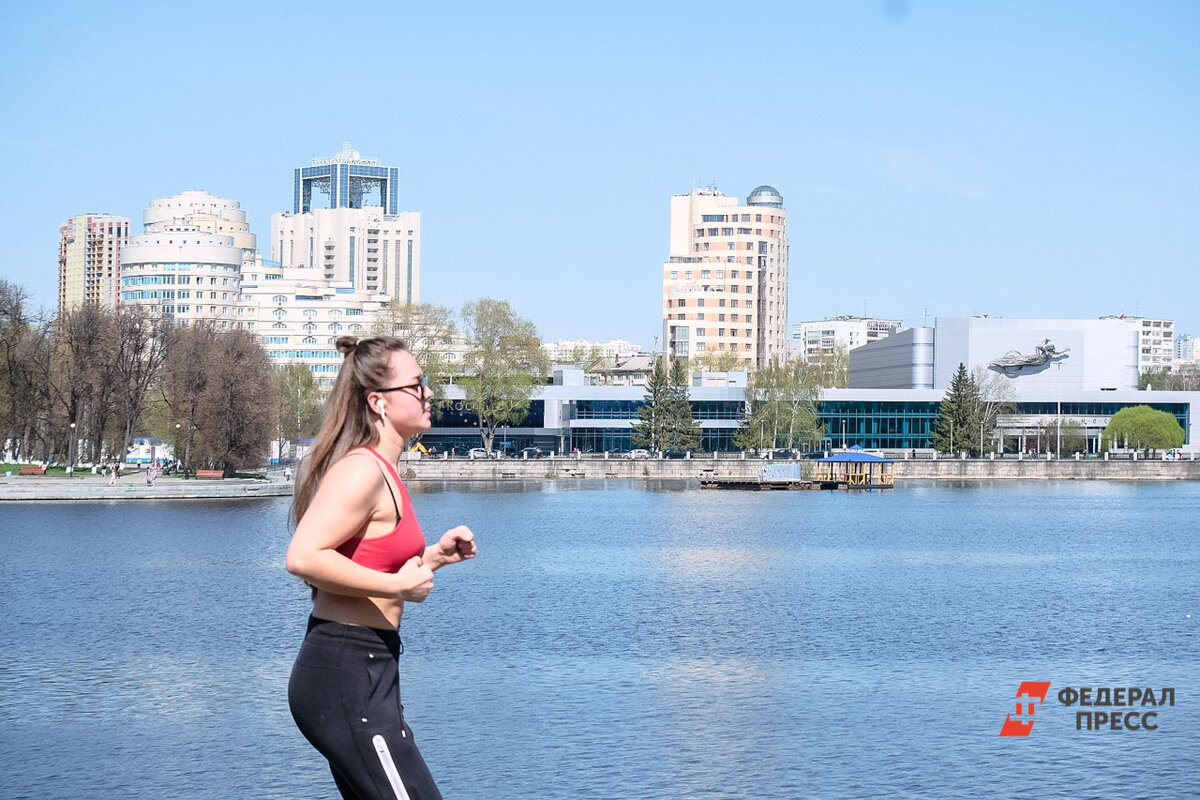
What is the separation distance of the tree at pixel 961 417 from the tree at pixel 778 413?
39.2 feet

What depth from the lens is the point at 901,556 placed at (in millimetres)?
51906

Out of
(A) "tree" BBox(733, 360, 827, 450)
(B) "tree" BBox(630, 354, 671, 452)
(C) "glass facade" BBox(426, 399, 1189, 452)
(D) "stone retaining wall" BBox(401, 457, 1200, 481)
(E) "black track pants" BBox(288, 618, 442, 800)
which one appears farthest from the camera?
(C) "glass facade" BBox(426, 399, 1189, 452)

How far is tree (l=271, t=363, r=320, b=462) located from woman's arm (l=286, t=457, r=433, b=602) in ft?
300

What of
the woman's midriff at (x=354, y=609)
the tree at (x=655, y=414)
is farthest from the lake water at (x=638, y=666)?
the tree at (x=655, y=414)

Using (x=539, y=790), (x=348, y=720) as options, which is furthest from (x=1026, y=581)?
(x=348, y=720)

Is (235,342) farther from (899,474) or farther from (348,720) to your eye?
(348,720)

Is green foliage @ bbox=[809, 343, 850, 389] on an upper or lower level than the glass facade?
upper

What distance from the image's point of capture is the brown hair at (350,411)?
5723mm

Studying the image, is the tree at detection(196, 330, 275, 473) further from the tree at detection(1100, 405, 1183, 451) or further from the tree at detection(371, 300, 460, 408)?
the tree at detection(1100, 405, 1183, 451)

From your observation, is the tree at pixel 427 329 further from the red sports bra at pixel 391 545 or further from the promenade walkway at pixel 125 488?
the red sports bra at pixel 391 545

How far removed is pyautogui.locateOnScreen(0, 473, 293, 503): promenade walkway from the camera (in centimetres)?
7162

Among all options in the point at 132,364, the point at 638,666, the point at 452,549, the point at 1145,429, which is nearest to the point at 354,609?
the point at 452,549

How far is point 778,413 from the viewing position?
127500 millimetres

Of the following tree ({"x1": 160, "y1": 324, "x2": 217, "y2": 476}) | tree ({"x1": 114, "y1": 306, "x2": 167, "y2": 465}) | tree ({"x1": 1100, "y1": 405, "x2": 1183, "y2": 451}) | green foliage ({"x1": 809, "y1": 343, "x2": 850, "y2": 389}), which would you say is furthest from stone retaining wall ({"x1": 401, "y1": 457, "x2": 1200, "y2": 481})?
green foliage ({"x1": 809, "y1": 343, "x2": 850, "y2": 389})
